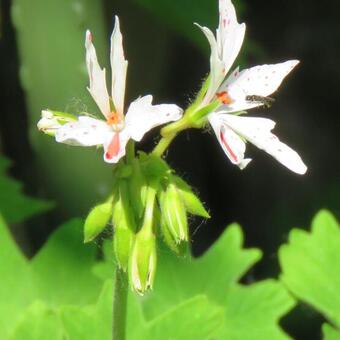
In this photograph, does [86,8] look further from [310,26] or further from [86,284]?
[310,26]

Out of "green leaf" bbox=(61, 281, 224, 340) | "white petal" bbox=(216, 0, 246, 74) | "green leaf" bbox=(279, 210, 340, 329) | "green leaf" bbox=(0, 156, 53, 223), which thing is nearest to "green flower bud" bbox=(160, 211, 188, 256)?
"white petal" bbox=(216, 0, 246, 74)

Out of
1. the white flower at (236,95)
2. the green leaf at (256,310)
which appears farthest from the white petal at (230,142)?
the green leaf at (256,310)

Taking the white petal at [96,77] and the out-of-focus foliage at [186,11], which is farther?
the out-of-focus foliage at [186,11]

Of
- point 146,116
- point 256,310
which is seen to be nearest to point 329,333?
point 256,310

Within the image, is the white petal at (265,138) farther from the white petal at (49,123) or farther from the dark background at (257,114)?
the dark background at (257,114)

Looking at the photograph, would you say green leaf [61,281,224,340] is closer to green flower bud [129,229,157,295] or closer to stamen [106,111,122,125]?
green flower bud [129,229,157,295]

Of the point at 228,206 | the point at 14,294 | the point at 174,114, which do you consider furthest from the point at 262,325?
the point at 228,206
